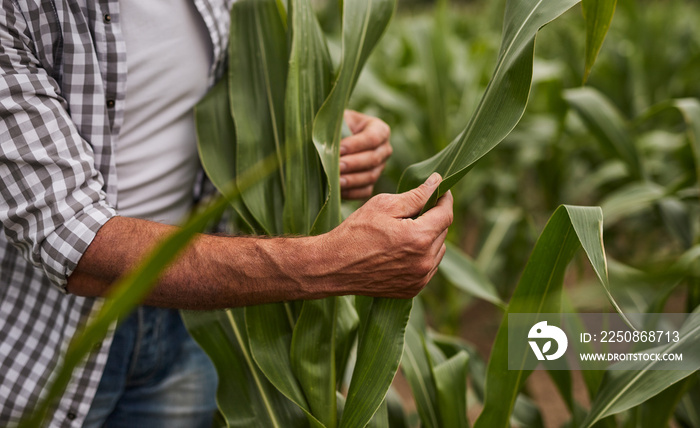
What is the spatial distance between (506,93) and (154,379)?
2.06 ft

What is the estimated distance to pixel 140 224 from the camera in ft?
2.03

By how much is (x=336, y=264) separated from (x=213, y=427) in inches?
16.0

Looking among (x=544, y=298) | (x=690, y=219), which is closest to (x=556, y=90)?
(x=690, y=219)

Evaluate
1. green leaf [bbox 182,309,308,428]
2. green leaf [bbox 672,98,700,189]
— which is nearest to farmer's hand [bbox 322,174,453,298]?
green leaf [bbox 182,309,308,428]

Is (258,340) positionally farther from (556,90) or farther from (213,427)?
(556,90)

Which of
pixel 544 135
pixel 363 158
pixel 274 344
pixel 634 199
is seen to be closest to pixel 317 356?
pixel 274 344

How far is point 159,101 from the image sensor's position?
745 millimetres

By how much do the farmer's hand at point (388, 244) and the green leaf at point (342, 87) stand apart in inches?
3.3

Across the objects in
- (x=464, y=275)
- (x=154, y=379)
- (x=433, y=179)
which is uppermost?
(x=433, y=179)

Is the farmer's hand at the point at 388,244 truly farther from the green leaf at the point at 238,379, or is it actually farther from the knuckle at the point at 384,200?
the green leaf at the point at 238,379

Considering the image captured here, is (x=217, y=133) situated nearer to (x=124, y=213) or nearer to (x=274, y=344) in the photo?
(x=124, y=213)

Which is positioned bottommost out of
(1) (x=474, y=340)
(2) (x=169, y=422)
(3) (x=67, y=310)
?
(1) (x=474, y=340)

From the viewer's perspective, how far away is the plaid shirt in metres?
0.59

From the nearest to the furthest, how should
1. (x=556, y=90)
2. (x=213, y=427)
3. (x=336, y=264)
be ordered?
(x=336, y=264) < (x=213, y=427) < (x=556, y=90)
